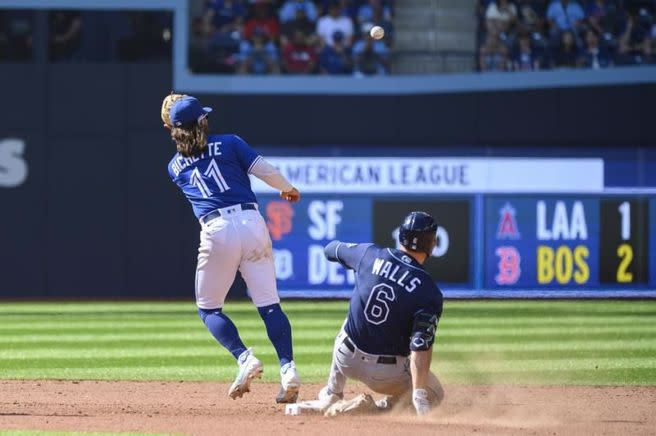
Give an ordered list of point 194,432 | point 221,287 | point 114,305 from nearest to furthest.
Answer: point 194,432, point 221,287, point 114,305

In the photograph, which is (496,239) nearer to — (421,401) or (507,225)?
(507,225)

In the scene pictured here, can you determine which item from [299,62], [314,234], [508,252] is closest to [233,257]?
[314,234]

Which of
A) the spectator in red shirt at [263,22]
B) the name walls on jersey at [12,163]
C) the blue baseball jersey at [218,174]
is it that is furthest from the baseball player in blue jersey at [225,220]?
the spectator in red shirt at [263,22]

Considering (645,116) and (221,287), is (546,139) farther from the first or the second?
(221,287)

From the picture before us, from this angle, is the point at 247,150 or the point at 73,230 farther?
the point at 73,230

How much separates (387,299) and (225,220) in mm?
1085

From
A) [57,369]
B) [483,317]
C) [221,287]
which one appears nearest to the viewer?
[221,287]

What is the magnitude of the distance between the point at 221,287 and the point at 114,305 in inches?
468

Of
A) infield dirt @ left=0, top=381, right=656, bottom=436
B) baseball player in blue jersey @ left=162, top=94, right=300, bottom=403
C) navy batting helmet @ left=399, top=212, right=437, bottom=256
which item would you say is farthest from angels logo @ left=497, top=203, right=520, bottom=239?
navy batting helmet @ left=399, top=212, right=437, bottom=256

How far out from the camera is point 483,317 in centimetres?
1620

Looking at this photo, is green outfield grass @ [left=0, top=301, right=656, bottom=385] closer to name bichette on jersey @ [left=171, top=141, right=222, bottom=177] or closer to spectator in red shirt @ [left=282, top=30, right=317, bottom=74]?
name bichette on jersey @ [left=171, top=141, right=222, bottom=177]

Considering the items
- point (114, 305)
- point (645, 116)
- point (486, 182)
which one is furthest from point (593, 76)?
point (114, 305)

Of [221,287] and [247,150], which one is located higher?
[247,150]

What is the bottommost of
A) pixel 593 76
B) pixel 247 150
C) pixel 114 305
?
pixel 114 305
